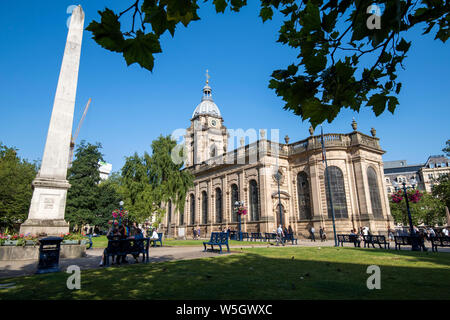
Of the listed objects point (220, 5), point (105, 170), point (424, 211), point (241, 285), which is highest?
point (105, 170)

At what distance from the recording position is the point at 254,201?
101 feet

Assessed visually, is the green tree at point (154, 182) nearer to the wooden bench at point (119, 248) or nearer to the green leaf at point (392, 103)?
the wooden bench at point (119, 248)

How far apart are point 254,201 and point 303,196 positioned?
19.1ft

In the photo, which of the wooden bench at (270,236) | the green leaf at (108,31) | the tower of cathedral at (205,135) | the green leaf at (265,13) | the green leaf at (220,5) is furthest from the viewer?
the tower of cathedral at (205,135)

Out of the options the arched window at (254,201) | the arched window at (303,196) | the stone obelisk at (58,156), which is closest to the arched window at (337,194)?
the arched window at (303,196)

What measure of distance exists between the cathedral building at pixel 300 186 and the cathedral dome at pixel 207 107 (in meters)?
23.4

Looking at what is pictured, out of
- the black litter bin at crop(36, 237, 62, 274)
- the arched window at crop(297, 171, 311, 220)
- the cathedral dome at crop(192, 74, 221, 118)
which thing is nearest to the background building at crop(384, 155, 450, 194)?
the cathedral dome at crop(192, 74, 221, 118)

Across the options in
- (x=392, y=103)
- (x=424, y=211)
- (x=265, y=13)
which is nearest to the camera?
(x=392, y=103)

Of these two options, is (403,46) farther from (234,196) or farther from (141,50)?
(234,196)

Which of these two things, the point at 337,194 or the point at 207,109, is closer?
the point at 337,194

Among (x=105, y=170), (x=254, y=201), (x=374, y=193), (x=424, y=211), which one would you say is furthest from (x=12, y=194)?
(x=105, y=170)

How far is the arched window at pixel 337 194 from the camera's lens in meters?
25.4

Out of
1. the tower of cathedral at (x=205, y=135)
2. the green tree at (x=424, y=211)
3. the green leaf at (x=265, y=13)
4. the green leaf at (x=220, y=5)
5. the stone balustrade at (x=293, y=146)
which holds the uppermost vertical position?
the tower of cathedral at (x=205, y=135)

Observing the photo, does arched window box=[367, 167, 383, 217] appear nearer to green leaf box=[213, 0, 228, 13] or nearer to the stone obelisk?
the stone obelisk
